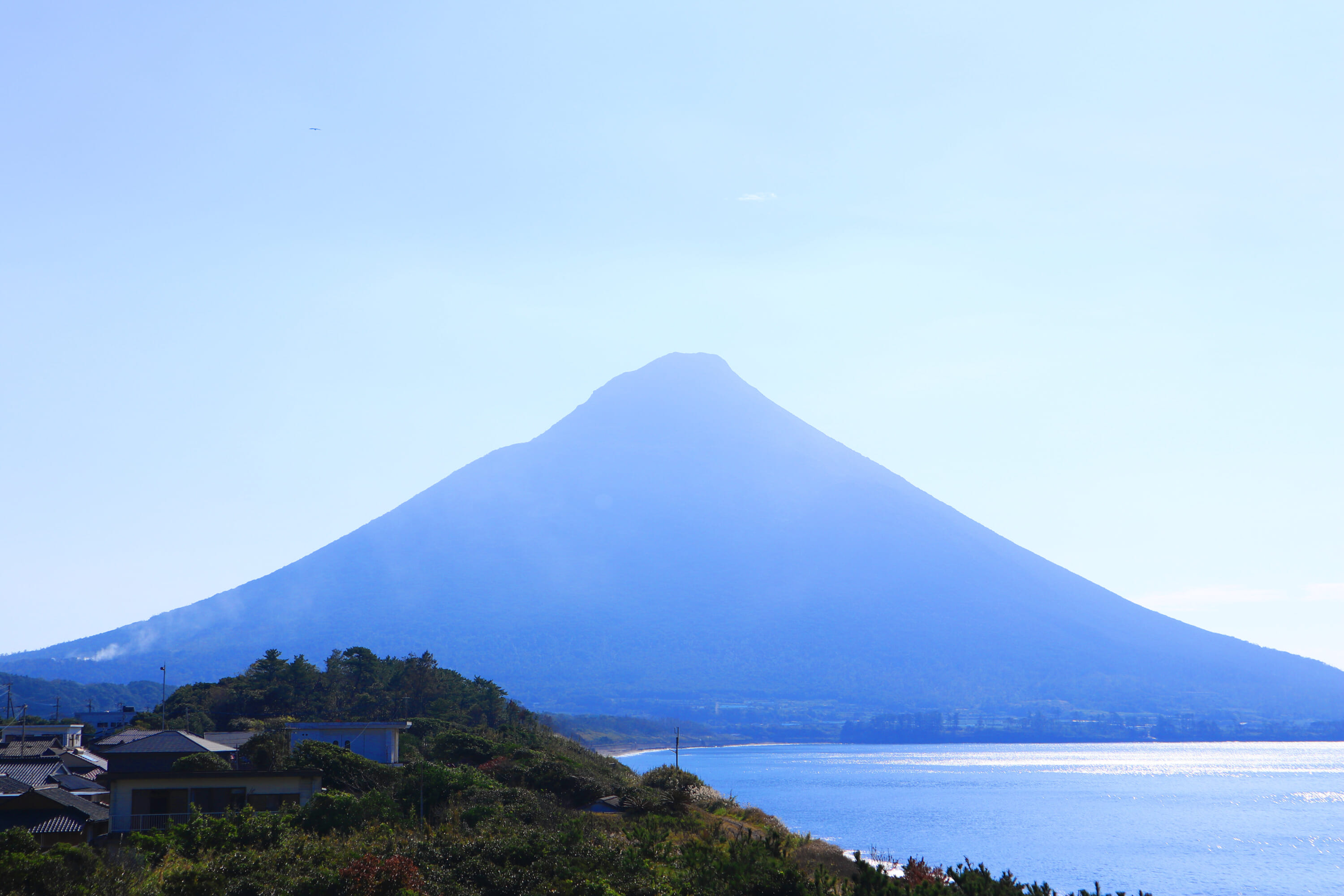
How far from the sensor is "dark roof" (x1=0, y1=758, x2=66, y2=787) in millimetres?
41781

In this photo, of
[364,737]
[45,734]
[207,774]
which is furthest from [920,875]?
[45,734]

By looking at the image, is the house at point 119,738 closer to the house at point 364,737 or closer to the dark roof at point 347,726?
the dark roof at point 347,726

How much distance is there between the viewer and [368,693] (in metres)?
86.6

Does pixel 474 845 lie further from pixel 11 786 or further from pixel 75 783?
pixel 75 783

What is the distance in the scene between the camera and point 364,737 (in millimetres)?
55000

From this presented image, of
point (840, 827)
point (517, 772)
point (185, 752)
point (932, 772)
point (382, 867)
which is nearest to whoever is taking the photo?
point (382, 867)

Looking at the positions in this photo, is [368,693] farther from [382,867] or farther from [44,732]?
[382,867]

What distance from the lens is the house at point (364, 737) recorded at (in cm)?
5444

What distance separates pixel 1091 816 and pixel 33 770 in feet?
239

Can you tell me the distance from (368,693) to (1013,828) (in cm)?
4899

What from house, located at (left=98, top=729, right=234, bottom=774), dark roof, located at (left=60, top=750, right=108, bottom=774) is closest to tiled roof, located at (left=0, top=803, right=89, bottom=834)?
house, located at (left=98, top=729, right=234, bottom=774)

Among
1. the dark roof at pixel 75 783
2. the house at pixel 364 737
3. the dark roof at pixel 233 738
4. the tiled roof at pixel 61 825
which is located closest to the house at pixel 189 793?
the tiled roof at pixel 61 825

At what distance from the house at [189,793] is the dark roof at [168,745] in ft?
17.7

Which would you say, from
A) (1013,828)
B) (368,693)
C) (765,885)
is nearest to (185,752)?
(765,885)
